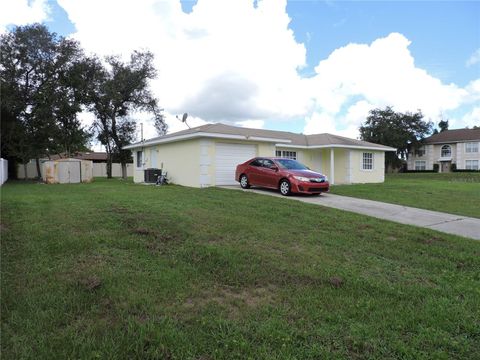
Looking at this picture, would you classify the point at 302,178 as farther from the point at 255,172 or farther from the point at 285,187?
the point at 255,172

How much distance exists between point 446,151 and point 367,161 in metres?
32.8

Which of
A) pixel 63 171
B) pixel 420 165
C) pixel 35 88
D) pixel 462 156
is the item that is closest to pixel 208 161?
pixel 63 171

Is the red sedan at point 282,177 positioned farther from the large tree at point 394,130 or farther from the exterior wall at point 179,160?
the large tree at point 394,130

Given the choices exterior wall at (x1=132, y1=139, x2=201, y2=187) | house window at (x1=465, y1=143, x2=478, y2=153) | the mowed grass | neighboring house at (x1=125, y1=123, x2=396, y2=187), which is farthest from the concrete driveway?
house window at (x1=465, y1=143, x2=478, y2=153)

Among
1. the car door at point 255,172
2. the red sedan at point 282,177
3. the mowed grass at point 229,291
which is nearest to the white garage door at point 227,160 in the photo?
the red sedan at point 282,177

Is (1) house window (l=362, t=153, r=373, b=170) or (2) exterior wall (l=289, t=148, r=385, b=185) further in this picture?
(1) house window (l=362, t=153, r=373, b=170)

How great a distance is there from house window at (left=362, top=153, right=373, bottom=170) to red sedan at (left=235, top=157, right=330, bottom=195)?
39.1ft

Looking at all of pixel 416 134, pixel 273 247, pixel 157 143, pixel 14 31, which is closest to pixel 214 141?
pixel 157 143

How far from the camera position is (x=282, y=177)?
43.9ft

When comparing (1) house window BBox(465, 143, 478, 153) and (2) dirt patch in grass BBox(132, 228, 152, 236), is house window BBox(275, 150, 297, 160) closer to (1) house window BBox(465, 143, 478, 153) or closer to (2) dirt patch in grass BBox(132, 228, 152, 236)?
(2) dirt patch in grass BBox(132, 228, 152, 236)

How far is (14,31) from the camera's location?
23.0 metres

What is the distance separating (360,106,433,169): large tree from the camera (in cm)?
4719

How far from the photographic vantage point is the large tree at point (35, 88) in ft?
75.3

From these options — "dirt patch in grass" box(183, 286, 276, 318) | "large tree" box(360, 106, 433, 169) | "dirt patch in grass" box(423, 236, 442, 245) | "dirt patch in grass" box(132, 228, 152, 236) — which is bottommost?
"dirt patch in grass" box(423, 236, 442, 245)
